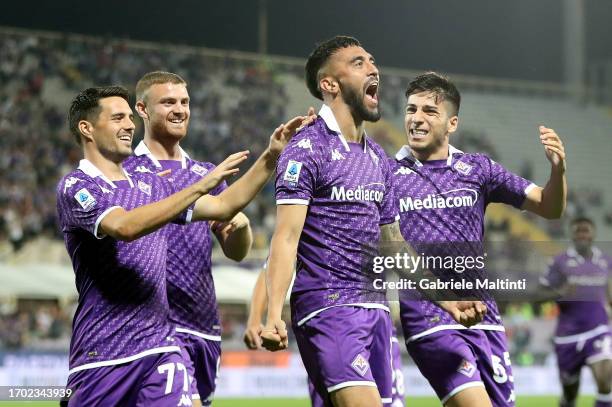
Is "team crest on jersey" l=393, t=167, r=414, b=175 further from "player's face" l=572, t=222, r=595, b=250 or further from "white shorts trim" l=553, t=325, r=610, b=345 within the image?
"white shorts trim" l=553, t=325, r=610, b=345

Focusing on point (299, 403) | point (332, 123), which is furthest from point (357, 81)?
point (299, 403)

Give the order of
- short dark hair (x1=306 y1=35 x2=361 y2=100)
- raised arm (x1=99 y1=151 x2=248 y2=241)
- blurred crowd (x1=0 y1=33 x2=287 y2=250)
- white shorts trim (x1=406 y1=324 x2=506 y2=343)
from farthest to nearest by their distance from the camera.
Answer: blurred crowd (x1=0 y1=33 x2=287 y2=250) < white shorts trim (x1=406 y1=324 x2=506 y2=343) < short dark hair (x1=306 y1=35 x2=361 y2=100) < raised arm (x1=99 y1=151 x2=248 y2=241)

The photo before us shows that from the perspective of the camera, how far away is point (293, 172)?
5215mm

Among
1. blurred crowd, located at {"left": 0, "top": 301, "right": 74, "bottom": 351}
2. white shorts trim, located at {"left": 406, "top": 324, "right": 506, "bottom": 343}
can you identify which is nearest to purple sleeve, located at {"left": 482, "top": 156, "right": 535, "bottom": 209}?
white shorts trim, located at {"left": 406, "top": 324, "right": 506, "bottom": 343}

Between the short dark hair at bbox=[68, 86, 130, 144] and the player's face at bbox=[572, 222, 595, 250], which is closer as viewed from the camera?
the short dark hair at bbox=[68, 86, 130, 144]

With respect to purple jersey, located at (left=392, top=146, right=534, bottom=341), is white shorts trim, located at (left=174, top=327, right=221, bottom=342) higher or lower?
lower

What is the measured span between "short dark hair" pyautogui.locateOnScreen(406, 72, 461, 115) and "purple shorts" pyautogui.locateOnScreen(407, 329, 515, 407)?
4.98 ft

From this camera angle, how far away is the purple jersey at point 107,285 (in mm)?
4883

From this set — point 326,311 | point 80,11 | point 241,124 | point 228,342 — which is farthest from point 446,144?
point 80,11

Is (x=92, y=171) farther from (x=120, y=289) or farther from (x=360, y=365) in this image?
(x=360, y=365)

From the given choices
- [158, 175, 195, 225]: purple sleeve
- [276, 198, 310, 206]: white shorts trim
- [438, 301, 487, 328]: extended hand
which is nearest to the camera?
[276, 198, 310, 206]: white shorts trim

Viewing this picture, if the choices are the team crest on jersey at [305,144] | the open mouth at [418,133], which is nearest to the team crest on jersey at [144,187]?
the team crest on jersey at [305,144]

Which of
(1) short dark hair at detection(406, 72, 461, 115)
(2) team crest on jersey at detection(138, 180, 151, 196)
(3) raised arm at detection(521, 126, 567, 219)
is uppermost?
(1) short dark hair at detection(406, 72, 461, 115)

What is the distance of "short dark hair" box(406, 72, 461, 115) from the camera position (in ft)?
21.8
